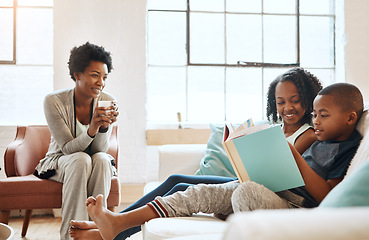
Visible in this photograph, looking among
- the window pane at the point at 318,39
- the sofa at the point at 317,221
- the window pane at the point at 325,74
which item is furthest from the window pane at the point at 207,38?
the sofa at the point at 317,221

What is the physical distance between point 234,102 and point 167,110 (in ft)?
2.32

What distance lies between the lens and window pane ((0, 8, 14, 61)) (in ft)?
12.5

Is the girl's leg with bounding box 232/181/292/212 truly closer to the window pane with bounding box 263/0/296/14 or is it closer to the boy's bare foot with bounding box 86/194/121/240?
the boy's bare foot with bounding box 86/194/121/240

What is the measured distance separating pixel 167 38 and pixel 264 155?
278cm

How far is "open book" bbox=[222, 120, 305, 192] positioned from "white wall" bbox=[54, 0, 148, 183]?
234 centimetres

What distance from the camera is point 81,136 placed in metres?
2.51

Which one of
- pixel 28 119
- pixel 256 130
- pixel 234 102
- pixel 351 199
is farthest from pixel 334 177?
pixel 28 119

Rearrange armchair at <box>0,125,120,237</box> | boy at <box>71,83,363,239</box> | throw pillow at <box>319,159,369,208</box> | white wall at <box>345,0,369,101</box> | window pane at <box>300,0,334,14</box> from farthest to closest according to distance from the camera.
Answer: window pane at <box>300,0,334,14</box>, white wall at <box>345,0,369,101</box>, armchair at <box>0,125,120,237</box>, boy at <box>71,83,363,239</box>, throw pillow at <box>319,159,369,208</box>

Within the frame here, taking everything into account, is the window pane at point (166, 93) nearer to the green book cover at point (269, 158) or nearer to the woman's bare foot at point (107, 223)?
the woman's bare foot at point (107, 223)

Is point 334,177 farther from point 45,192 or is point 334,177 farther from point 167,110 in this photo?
point 167,110

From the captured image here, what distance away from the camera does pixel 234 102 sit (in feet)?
13.4

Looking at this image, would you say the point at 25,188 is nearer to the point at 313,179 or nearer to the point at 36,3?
the point at 313,179

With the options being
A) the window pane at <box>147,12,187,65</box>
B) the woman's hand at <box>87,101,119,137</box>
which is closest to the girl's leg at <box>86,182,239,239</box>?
the woman's hand at <box>87,101,119,137</box>

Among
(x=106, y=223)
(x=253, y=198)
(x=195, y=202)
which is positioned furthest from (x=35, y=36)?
(x=253, y=198)
